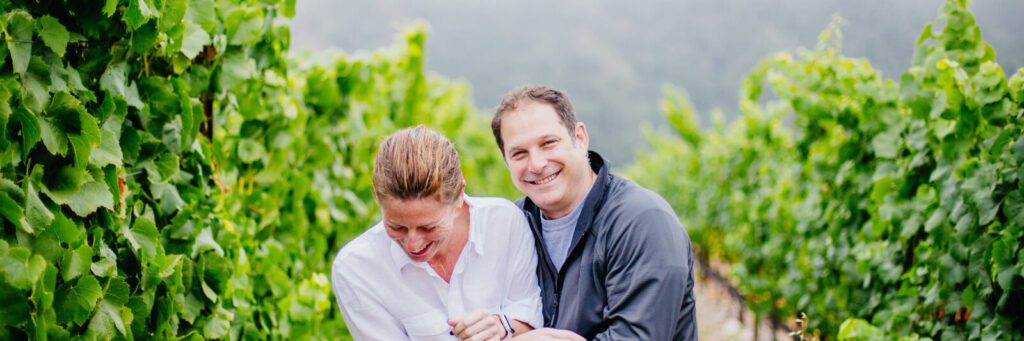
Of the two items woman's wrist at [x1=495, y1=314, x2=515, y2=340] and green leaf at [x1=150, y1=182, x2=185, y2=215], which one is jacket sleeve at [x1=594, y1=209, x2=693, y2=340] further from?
green leaf at [x1=150, y1=182, x2=185, y2=215]

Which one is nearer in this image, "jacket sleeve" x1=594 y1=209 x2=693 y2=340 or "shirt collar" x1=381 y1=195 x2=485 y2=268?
"jacket sleeve" x1=594 y1=209 x2=693 y2=340

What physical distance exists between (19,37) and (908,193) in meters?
3.55

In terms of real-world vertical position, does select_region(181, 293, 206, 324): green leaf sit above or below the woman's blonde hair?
below

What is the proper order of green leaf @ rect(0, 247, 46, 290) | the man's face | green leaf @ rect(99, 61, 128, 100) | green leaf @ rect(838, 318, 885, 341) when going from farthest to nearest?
green leaf @ rect(838, 318, 885, 341), the man's face, green leaf @ rect(99, 61, 128, 100), green leaf @ rect(0, 247, 46, 290)

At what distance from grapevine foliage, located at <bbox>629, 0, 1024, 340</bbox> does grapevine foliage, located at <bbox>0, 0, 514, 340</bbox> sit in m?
2.62

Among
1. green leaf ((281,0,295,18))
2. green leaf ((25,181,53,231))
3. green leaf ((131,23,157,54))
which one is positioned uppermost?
green leaf ((281,0,295,18))

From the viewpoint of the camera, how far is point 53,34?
5.31 feet

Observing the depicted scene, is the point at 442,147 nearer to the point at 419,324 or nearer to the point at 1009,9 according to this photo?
the point at 419,324

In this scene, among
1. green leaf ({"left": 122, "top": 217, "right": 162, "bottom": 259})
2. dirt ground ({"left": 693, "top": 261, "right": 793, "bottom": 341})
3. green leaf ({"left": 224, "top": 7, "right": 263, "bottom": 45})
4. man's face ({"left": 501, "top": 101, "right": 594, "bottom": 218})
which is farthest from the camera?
dirt ground ({"left": 693, "top": 261, "right": 793, "bottom": 341})

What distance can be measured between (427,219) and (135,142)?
83cm

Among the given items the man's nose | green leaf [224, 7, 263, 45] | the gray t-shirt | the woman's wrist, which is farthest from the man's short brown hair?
green leaf [224, 7, 263, 45]

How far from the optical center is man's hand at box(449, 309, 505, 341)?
230 cm

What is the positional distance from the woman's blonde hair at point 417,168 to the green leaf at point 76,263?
77cm

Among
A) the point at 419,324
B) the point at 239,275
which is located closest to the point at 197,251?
the point at 239,275
